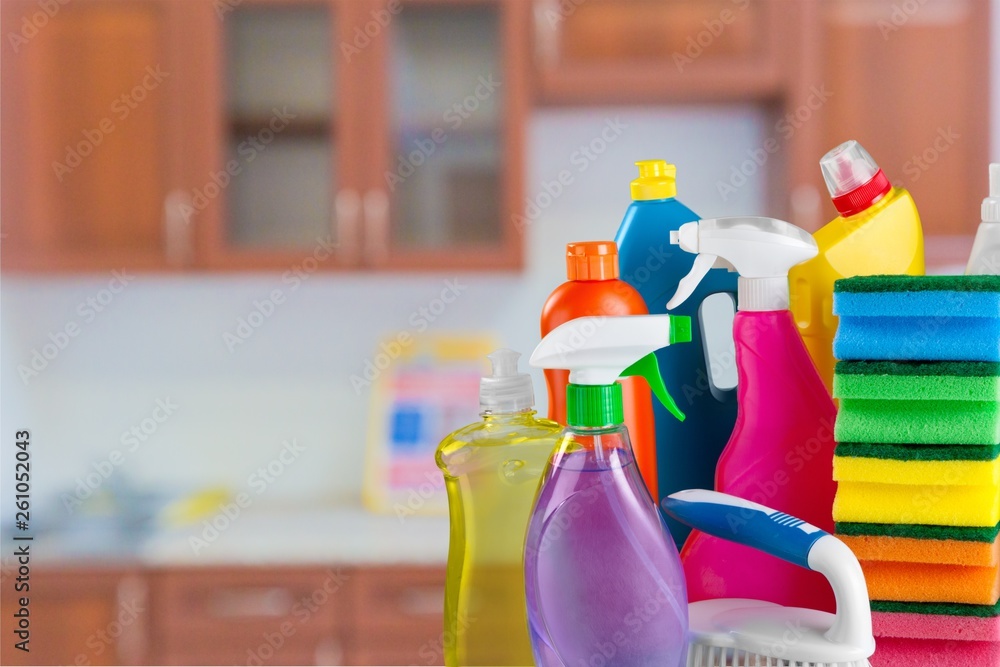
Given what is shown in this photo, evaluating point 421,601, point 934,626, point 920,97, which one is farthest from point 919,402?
point 920,97

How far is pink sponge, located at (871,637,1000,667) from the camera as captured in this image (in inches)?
18.7

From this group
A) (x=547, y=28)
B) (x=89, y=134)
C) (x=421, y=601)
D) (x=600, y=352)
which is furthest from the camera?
(x=89, y=134)

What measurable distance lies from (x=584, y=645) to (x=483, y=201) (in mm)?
1780

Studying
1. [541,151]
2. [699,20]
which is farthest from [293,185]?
[699,20]

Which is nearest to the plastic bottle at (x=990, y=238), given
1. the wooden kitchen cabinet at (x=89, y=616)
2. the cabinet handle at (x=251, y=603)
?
the cabinet handle at (x=251, y=603)

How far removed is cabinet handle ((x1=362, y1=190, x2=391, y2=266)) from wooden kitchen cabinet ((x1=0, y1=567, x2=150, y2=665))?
0.87 metres

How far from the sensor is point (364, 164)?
7.00 ft

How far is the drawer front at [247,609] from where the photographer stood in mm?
1946

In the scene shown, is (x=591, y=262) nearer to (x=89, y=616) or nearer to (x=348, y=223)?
(x=348, y=223)

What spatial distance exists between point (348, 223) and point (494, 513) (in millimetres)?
1696

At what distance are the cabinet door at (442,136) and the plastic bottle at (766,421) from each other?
5.28 feet

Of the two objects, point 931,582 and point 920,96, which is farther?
point 920,96

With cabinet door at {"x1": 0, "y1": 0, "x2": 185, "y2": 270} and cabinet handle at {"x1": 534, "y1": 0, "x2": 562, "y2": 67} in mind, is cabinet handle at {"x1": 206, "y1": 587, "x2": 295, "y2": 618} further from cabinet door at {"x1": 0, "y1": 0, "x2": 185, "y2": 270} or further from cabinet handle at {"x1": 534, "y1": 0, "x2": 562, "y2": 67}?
cabinet handle at {"x1": 534, "y1": 0, "x2": 562, "y2": 67}

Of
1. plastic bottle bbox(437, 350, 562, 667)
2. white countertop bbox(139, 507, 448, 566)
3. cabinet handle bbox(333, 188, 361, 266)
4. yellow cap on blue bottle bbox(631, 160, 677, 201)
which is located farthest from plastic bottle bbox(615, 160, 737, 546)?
cabinet handle bbox(333, 188, 361, 266)
